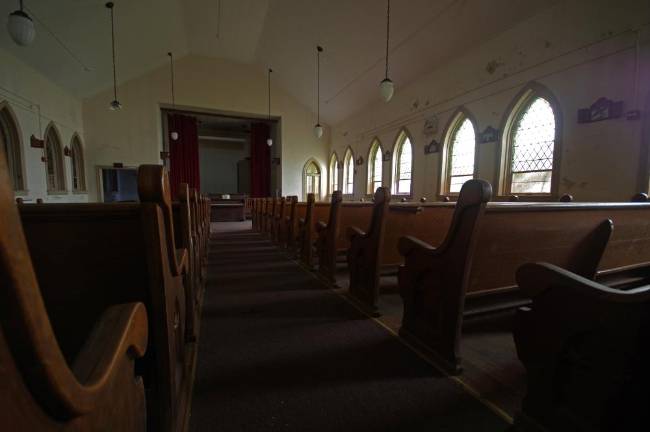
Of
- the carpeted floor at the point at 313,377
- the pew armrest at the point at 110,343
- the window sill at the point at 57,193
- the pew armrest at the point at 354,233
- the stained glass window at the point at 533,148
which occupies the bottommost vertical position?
the carpeted floor at the point at 313,377

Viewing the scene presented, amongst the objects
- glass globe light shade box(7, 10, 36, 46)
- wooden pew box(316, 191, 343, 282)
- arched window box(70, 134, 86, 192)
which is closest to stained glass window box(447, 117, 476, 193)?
wooden pew box(316, 191, 343, 282)

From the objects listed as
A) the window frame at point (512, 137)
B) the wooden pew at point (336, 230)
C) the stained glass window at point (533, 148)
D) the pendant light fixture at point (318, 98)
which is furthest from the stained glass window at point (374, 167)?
the wooden pew at point (336, 230)

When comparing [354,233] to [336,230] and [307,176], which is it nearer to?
[336,230]

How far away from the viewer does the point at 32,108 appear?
5.82 m

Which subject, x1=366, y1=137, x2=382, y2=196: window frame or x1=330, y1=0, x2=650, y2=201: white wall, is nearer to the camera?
x1=330, y1=0, x2=650, y2=201: white wall

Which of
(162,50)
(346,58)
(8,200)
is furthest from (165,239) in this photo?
(162,50)

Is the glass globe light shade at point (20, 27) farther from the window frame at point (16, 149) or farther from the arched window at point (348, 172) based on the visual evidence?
the arched window at point (348, 172)

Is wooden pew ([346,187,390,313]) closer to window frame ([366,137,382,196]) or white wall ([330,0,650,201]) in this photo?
white wall ([330,0,650,201])

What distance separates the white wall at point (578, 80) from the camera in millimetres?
3432

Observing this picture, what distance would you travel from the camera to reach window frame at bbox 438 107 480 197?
5562 millimetres

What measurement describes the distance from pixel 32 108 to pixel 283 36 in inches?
214

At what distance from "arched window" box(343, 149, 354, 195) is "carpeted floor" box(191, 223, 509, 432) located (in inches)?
330

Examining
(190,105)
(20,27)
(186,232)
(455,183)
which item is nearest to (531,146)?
(455,183)

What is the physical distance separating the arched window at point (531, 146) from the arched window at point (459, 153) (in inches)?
27.5
